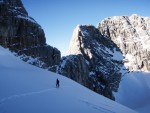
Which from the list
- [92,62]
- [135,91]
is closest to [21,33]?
[92,62]

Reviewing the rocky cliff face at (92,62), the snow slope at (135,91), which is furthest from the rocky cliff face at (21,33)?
the snow slope at (135,91)

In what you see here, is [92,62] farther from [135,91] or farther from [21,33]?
[21,33]

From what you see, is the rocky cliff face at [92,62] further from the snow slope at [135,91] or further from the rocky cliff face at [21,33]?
the rocky cliff face at [21,33]

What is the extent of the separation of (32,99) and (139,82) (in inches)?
5686

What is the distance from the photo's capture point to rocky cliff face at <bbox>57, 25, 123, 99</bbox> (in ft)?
322

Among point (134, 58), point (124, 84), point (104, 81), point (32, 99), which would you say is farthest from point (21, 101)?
point (134, 58)

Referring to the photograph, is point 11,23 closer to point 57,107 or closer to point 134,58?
point 57,107

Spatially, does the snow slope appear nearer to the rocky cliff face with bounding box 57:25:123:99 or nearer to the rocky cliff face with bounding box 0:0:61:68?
the rocky cliff face with bounding box 57:25:123:99

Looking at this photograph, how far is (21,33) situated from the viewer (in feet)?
225

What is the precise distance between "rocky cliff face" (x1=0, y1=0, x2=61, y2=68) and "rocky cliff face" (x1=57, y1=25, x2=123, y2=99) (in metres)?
14.2

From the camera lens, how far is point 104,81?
119 m

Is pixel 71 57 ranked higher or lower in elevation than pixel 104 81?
higher

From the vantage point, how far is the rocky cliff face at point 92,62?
322 ft

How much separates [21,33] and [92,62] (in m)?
62.5
